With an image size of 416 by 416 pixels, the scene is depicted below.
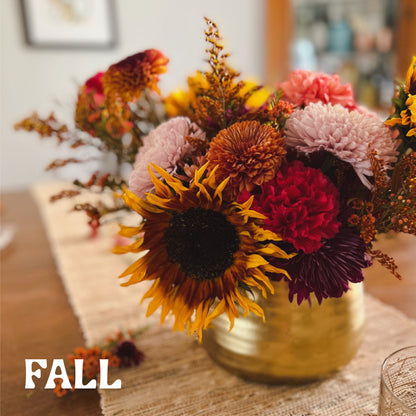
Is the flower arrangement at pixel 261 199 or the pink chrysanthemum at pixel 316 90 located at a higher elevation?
the pink chrysanthemum at pixel 316 90

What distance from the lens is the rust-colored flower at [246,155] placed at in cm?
38

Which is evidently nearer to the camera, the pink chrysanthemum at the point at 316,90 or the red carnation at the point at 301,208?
the red carnation at the point at 301,208

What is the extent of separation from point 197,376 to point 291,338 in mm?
148

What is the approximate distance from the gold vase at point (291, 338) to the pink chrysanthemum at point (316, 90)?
22 centimetres

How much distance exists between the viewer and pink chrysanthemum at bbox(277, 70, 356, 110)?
0.48m

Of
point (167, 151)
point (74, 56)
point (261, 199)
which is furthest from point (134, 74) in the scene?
point (74, 56)

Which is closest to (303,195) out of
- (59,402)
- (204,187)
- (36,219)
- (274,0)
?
(204,187)

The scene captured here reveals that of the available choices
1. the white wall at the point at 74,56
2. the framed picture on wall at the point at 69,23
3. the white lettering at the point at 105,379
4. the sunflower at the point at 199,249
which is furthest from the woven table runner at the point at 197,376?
the framed picture on wall at the point at 69,23

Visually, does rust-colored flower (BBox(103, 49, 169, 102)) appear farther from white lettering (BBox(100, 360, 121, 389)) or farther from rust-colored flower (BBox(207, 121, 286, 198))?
white lettering (BBox(100, 360, 121, 389))

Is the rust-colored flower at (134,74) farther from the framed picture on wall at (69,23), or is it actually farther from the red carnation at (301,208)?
the framed picture on wall at (69,23)

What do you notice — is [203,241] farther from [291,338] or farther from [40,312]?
[40,312]

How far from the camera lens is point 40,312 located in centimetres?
70

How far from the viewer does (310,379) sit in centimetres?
49

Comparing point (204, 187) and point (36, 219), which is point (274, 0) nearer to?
point (36, 219)
